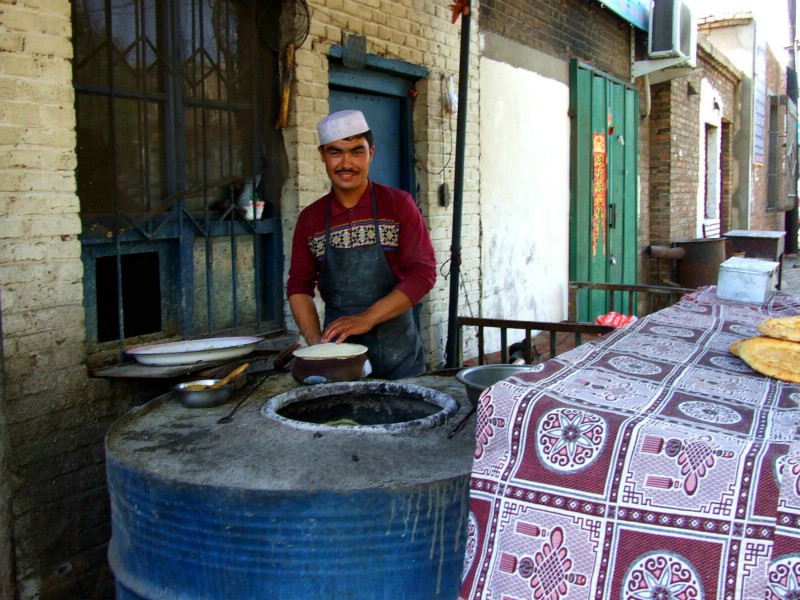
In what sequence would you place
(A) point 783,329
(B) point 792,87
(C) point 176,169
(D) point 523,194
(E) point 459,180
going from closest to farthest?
(A) point 783,329 → (C) point 176,169 → (E) point 459,180 → (D) point 523,194 → (B) point 792,87

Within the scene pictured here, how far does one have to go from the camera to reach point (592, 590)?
65.5 inches

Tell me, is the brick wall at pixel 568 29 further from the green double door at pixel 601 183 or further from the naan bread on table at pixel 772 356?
the naan bread on table at pixel 772 356

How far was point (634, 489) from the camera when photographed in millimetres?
1667

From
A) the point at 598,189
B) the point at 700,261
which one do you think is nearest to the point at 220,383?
the point at 598,189

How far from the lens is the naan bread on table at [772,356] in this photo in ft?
6.79

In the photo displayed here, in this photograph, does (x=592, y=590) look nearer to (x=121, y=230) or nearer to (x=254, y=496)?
(x=254, y=496)

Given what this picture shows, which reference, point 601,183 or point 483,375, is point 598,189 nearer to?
point 601,183

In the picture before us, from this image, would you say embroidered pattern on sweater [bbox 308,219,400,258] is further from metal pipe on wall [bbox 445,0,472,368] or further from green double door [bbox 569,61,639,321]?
green double door [bbox 569,61,639,321]

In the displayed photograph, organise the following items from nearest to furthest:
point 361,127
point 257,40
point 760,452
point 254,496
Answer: point 760,452, point 254,496, point 361,127, point 257,40

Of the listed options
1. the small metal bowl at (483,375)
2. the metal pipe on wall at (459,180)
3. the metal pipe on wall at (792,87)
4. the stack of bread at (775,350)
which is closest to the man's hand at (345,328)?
the small metal bowl at (483,375)

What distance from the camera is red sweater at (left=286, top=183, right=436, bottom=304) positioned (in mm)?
3457

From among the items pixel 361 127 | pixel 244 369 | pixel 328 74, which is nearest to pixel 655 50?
pixel 328 74

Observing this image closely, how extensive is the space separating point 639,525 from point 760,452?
0.28 meters

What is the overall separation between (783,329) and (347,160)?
1.81 meters
